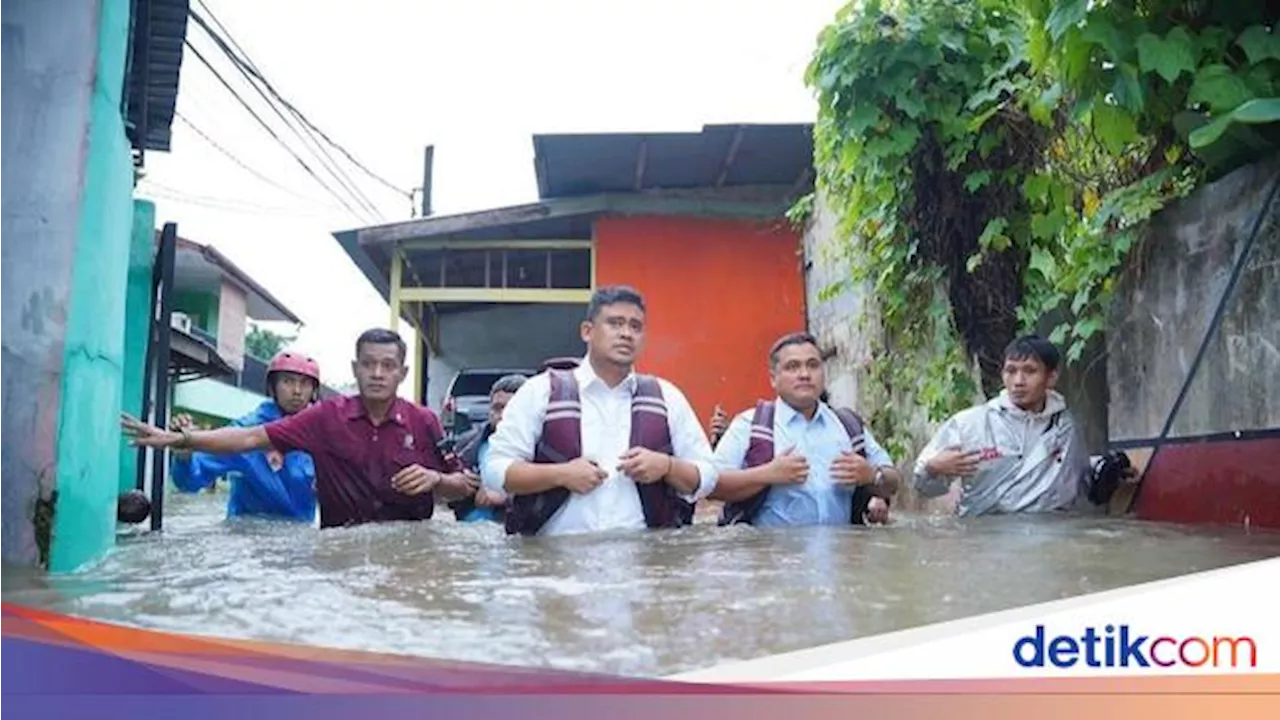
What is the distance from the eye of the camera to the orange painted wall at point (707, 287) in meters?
10.5

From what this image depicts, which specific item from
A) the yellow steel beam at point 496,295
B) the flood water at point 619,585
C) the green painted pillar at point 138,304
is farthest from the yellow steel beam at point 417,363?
the flood water at point 619,585

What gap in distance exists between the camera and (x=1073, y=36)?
3371mm

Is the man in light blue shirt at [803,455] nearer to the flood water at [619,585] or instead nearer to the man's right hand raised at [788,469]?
the man's right hand raised at [788,469]

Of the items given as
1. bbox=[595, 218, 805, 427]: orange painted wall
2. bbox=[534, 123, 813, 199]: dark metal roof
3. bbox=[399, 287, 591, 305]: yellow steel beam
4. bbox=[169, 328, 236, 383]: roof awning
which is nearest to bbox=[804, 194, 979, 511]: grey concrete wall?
bbox=[595, 218, 805, 427]: orange painted wall

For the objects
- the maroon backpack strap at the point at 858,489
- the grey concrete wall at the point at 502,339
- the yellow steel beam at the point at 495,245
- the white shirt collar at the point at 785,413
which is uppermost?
the yellow steel beam at the point at 495,245

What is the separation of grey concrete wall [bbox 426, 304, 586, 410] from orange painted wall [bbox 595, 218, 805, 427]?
2.85 metres

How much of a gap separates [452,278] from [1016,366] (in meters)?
9.79

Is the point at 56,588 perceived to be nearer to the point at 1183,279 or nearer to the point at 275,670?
the point at 275,670

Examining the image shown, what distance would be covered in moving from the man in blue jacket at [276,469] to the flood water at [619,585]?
143 cm

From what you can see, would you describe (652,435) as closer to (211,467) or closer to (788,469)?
(788,469)

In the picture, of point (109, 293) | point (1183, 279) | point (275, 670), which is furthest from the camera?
point (1183, 279)

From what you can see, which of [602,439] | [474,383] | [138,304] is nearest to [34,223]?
[602,439]

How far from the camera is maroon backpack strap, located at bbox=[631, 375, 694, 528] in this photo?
3.39 meters

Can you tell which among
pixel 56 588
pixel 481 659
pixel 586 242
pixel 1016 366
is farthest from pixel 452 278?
pixel 481 659
